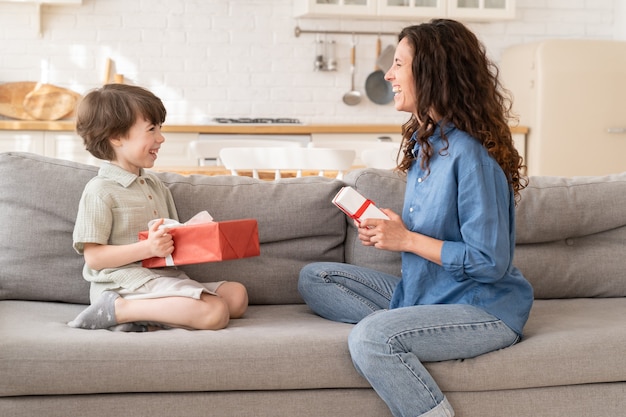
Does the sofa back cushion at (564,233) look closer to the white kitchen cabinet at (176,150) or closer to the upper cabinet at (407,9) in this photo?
the white kitchen cabinet at (176,150)

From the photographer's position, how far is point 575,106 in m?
5.32

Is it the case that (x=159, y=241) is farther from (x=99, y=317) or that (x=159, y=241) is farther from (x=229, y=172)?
(x=229, y=172)

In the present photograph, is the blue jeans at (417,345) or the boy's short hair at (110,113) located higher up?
the boy's short hair at (110,113)

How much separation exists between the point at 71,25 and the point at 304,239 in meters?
3.38

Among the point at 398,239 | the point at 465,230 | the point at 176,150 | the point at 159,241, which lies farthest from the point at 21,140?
the point at 465,230

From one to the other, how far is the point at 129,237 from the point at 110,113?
0.33 m

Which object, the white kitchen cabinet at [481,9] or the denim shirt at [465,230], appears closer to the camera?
the denim shirt at [465,230]

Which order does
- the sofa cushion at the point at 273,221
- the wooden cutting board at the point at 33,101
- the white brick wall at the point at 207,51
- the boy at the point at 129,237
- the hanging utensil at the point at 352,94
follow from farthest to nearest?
the hanging utensil at the point at 352,94 → the white brick wall at the point at 207,51 → the wooden cutting board at the point at 33,101 → the sofa cushion at the point at 273,221 → the boy at the point at 129,237

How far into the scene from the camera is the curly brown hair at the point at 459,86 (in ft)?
6.84

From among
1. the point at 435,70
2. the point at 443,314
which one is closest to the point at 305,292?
the point at 443,314

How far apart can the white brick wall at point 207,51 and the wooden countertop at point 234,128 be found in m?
0.55

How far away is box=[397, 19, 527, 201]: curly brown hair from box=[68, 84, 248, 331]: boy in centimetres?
69

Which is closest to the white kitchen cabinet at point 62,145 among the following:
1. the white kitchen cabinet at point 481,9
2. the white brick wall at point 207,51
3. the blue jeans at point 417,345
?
→ the white brick wall at point 207,51

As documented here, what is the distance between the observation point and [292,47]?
18.7 feet
